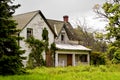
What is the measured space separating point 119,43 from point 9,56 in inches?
913

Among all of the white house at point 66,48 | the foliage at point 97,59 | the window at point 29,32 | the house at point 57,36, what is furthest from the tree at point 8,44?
the foliage at point 97,59

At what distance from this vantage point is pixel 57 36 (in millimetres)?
48219

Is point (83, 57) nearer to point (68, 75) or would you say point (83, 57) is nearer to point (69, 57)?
point (69, 57)

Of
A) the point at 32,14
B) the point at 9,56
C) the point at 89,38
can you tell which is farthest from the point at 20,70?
the point at 89,38

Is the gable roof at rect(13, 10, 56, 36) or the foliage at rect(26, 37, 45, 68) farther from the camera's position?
the gable roof at rect(13, 10, 56, 36)

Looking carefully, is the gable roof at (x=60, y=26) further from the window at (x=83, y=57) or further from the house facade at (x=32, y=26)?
the house facade at (x=32, y=26)

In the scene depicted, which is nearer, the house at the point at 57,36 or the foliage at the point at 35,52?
the foliage at the point at 35,52

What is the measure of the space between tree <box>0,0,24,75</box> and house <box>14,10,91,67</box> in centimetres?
1785

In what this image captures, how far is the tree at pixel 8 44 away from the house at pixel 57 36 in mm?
17851

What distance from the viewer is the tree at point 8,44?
2231cm

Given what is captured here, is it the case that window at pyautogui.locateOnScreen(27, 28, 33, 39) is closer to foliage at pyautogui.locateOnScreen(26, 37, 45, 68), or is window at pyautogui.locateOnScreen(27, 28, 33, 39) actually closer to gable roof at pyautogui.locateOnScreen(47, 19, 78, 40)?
foliage at pyautogui.locateOnScreen(26, 37, 45, 68)

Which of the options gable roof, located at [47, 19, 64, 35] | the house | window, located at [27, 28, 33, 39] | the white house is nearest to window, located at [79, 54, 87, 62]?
the house

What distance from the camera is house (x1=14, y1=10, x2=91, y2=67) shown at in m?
42.9

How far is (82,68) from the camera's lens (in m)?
31.8
